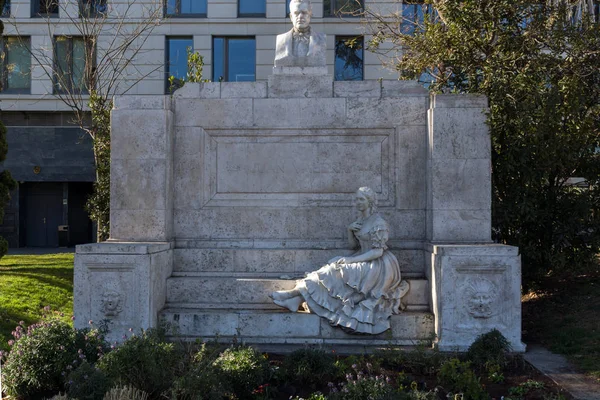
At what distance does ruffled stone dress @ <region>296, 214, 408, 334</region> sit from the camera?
839cm

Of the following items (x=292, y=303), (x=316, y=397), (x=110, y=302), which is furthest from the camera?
(x=292, y=303)

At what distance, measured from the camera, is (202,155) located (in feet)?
31.3

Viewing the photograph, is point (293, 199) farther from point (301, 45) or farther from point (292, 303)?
point (301, 45)

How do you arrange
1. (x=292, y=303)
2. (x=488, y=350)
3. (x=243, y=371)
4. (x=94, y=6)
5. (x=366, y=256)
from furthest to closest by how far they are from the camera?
1. (x=94, y=6)
2. (x=292, y=303)
3. (x=366, y=256)
4. (x=488, y=350)
5. (x=243, y=371)

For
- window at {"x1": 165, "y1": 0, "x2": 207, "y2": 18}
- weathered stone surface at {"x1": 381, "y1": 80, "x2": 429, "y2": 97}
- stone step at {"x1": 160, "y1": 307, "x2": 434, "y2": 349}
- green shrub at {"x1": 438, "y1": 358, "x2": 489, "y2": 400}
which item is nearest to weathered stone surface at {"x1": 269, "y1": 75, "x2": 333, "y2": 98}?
weathered stone surface at {"x1": 381, "y1": 80, "x2": 429, "y2": 97}

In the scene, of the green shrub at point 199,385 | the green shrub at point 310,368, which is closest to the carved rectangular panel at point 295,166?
the green shrub at point 310,368

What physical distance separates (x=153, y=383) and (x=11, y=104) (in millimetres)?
22020

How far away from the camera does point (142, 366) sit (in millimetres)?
6203

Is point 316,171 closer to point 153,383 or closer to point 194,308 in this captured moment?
point 194,308

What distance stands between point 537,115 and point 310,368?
5.40m

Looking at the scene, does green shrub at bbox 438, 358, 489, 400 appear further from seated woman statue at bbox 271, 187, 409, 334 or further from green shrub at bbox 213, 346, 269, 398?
green shrub at bbox 213, 346, 269, 398

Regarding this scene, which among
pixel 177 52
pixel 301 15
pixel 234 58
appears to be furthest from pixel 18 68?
pixel 301 15

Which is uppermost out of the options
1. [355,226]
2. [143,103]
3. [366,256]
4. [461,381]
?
[143,103]

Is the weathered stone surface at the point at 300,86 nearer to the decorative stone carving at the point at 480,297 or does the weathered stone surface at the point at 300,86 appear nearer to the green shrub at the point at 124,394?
the decorative stone carving at the point at 480,297
